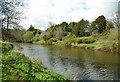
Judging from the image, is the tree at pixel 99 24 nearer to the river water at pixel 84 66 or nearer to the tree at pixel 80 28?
the tree at pixel 80 28

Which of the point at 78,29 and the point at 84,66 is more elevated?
the point at 78,29

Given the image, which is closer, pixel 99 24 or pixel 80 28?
pixel 99 24

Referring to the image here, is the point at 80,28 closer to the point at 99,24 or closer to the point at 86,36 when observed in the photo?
the point at 86,36

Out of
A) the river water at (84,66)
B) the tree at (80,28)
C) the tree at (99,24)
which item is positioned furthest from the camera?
the tree at (80,28)

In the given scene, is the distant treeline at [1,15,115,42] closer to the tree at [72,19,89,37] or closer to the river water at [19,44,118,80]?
the tree at [72,19,89,37]

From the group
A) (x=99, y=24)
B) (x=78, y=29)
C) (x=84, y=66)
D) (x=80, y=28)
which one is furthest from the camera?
(x=80, y=28)

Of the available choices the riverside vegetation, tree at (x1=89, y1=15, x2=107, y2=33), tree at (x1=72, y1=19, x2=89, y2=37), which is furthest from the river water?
tree at (x1=72, y1=19, x2=89, y2=37)

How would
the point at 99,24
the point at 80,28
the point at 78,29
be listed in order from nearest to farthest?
1. the point at 99,24
2. the point at 78,29
3. the point at 80,28

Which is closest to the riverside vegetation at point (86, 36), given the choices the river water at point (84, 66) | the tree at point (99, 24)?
Result: the tree at point (99, 24)

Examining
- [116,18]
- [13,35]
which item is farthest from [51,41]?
[13,35]

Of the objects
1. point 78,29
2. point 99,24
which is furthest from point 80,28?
point 99,24

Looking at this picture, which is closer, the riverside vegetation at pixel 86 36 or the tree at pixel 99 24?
the riverside vegetation at pixel 86 36

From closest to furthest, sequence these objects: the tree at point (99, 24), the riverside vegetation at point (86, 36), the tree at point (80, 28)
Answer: the riverside vegetation at point (86, 36) < the tree at point (99, 24) < the tree at point (80, 28)

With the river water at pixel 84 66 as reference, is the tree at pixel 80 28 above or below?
above
